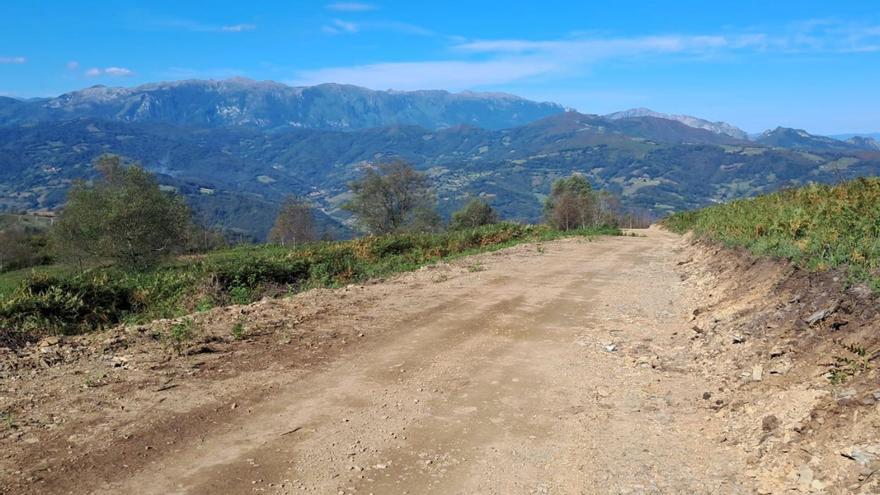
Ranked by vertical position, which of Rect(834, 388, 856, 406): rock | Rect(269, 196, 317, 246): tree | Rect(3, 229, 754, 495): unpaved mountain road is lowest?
Rect(269, 196, 317, 246): tree

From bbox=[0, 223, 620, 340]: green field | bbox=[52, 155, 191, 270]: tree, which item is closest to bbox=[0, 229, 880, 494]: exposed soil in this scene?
bbox=[0, 223, 620, 340]: green field

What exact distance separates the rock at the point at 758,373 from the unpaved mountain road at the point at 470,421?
65 cm

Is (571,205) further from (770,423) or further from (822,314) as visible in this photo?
(770,423)

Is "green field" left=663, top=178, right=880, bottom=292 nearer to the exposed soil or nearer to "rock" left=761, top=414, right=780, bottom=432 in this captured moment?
the exposed soil

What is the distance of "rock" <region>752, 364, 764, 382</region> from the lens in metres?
7.92

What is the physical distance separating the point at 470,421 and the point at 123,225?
42636mm

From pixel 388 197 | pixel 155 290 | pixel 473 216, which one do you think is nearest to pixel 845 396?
pixel 155 290

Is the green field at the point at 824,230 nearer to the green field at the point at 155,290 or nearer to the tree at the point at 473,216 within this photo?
the green field at the point at 155,290

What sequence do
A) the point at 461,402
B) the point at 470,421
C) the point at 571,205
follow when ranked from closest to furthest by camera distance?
the point at 470,421, the point at 461,402, the point at 571,205

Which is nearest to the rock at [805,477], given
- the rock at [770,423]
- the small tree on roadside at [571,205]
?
the rock at [770,423]

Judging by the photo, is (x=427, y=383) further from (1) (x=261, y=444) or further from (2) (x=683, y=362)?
(2) (x=683, y=362)

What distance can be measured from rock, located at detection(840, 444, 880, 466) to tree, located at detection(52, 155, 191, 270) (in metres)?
44.5

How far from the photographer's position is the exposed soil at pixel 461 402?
5746 mm

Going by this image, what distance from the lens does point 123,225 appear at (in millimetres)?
42344
